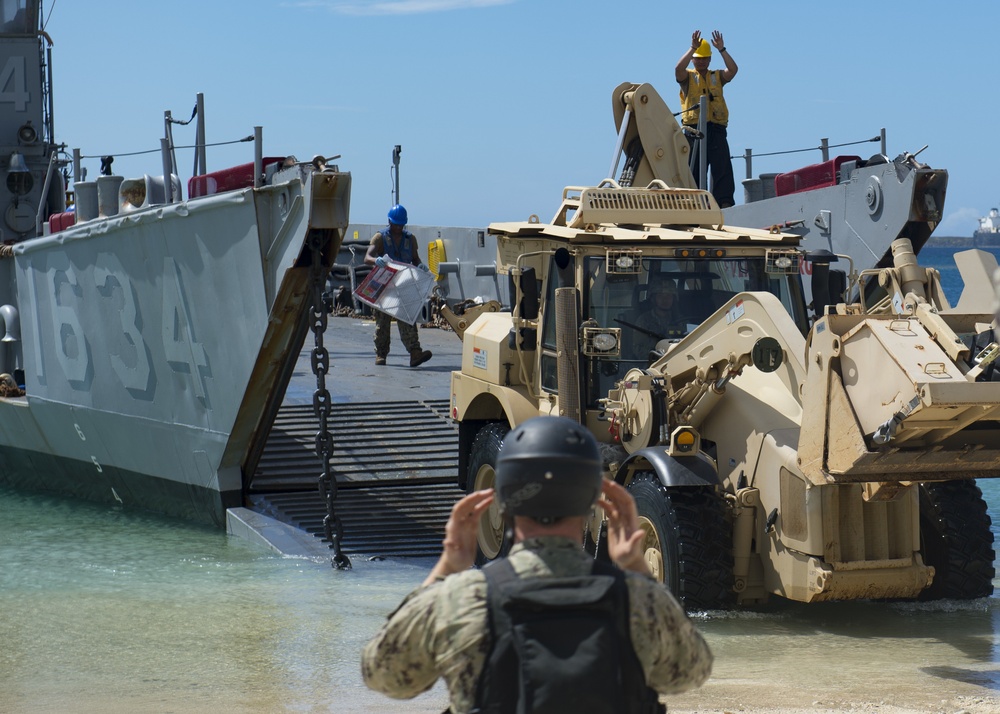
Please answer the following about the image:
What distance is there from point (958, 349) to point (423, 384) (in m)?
7.90

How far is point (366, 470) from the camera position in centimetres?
1132

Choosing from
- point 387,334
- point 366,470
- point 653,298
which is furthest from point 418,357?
point 653,298

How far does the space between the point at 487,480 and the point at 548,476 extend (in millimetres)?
6526

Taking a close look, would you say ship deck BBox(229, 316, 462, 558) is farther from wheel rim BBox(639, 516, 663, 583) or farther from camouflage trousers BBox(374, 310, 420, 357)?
wheel rim BBox(639, 516, 663, 583)

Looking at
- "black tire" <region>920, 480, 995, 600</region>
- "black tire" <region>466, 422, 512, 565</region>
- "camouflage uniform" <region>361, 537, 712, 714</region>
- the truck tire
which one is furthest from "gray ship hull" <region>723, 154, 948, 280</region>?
"camouflage uniform" <region>361, 537, 712, 714</region>

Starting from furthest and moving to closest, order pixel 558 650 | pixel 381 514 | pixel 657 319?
1. pixel 381 514
2. pixel 657 319
3. pixel 558 650

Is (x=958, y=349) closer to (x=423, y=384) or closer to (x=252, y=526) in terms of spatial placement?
(x=252, y=526)

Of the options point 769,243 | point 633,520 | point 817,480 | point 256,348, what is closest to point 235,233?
point 256,348

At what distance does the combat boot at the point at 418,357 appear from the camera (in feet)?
47.5

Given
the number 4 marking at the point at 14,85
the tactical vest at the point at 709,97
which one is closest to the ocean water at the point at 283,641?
the tactical vest at the point at 709,97

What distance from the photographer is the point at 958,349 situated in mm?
6062

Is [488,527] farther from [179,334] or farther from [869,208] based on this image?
[869,208]

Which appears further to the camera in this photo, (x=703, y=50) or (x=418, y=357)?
(x=418, y=357)

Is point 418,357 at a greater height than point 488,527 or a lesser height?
greater
